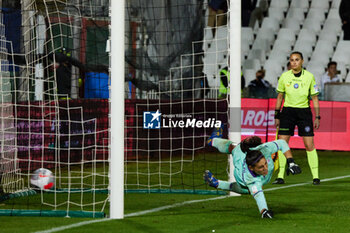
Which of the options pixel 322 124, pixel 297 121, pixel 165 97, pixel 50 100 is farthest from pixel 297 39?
pixel 50 100

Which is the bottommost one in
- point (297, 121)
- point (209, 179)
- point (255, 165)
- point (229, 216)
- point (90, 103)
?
point (229, 216)

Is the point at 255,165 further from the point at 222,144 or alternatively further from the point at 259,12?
the point at 259,12

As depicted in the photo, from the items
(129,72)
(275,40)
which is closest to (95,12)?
(129,72)

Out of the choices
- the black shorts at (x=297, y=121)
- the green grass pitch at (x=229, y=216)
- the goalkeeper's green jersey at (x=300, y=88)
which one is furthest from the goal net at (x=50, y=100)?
the goalkeeper's green jersey at (x=300, y=88)

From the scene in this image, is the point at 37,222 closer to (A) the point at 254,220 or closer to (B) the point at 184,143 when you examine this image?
(A) the point at 254,220

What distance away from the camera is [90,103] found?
536 inches

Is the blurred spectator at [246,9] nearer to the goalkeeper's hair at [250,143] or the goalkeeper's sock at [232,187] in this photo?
the goalkeeper's sock at [232,187]

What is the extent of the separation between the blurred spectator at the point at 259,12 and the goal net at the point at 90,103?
7866 millimetres

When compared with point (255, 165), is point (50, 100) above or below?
above

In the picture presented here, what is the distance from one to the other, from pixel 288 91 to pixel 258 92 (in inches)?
246

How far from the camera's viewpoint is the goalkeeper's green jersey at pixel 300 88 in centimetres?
1105

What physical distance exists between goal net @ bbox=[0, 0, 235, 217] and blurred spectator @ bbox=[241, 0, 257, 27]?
695cm

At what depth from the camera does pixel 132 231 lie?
7.11 m

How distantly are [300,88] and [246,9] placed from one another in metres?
12.3
